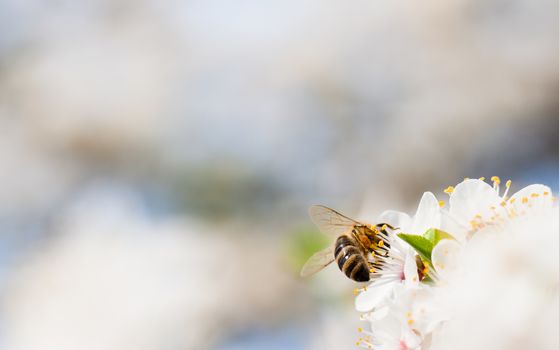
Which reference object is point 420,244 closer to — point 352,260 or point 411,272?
point 411,272

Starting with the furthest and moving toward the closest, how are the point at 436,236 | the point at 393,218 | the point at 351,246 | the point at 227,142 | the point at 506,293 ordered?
1. the point at 227,142
2. the point at 351,246
3. the point at 393,218
4. the point at 436,236
5. the point at 506,293

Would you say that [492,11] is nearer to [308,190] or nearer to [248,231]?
[308,190]

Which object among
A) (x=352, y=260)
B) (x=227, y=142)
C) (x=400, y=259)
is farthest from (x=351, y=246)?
(x=227, y=142)

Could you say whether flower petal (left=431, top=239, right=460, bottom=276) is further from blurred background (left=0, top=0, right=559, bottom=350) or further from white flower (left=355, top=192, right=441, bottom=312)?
blurred background (left=0, top=0, right=559, bottom=350)

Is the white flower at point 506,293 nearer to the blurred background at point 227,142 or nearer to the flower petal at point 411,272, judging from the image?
the flower petal at point 411,272

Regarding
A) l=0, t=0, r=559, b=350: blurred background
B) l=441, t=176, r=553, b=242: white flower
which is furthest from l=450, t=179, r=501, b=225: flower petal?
l=0, t=0, r=559, b=350: blurred background

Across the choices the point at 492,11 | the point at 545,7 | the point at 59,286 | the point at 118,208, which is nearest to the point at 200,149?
the point at 118,208

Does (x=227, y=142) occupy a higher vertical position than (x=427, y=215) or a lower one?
higher
